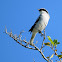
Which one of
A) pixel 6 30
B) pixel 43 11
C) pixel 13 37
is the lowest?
pixel 13 37

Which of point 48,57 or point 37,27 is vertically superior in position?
point 37,27

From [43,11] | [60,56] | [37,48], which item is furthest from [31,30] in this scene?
[60,56]

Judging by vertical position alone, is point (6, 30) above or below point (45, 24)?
below

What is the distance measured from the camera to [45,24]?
5211 mm

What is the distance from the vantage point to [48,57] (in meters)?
3.05

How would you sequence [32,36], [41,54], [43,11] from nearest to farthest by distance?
[41,54], [32,36], [43,11]

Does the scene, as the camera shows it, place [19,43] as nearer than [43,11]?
Yes

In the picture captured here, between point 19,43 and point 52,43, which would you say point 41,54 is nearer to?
point 52,43

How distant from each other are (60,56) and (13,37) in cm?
113

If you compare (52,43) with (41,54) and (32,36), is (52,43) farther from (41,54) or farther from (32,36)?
(32,36)

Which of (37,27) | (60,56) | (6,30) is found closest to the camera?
(60,56)

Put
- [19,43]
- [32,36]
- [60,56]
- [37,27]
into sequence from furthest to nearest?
[37,27], [32,36], [19,43], [60,56]

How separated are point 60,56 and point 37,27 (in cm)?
262

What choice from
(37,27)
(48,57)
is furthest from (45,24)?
(48,57)
